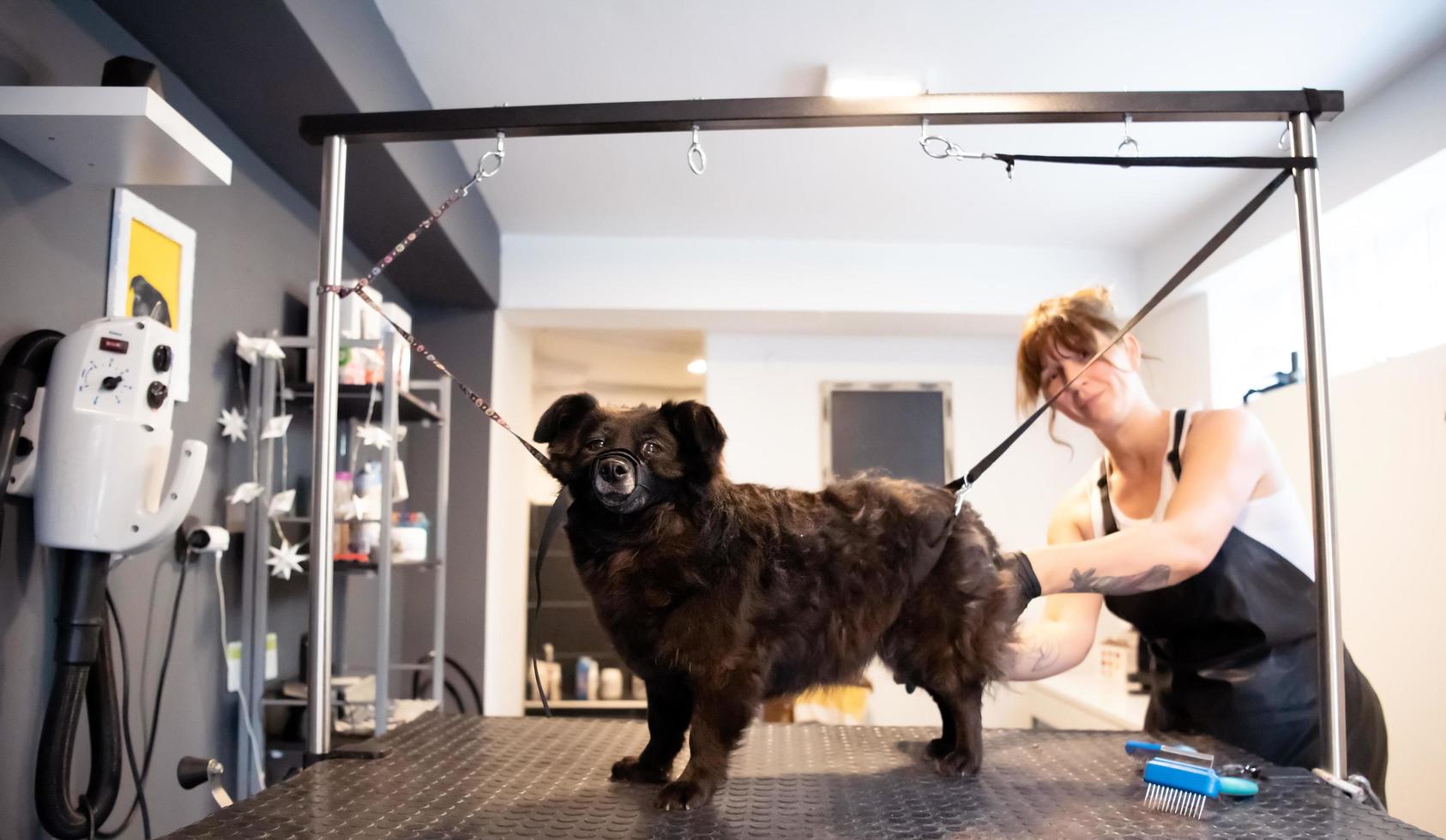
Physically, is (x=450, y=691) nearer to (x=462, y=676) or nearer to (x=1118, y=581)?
(x=462, y=676)

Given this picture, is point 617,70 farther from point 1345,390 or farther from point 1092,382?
point 1345,390

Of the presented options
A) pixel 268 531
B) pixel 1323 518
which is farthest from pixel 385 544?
pixel 1323 518

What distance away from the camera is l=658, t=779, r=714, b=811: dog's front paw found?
4.01 feet

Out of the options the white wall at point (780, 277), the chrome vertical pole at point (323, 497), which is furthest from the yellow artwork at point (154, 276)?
the white wall at point (780, 277)

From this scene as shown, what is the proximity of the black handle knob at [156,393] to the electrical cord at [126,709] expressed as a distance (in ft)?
1.52

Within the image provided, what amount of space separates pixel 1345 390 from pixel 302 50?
136 inches

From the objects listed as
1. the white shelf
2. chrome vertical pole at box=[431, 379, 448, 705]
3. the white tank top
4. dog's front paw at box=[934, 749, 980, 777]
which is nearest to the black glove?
dog's front paw at box=[934, 749, 980, 777]

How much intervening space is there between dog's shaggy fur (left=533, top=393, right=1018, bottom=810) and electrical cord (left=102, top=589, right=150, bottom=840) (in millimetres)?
1362

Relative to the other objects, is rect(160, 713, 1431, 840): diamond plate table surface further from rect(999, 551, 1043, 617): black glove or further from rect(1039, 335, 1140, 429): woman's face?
rect(1039, 335, 1140, 429): woman's face

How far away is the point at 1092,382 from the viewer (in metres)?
1.95

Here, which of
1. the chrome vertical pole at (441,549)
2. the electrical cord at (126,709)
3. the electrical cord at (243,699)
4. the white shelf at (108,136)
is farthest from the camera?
the chrome vertical pole at (441,549)

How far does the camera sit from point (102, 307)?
2.10 meters

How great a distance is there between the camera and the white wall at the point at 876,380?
5.68 meters

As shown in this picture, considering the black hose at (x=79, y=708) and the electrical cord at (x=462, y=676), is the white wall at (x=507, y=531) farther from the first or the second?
the black hose at (x=79, y=708)
